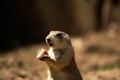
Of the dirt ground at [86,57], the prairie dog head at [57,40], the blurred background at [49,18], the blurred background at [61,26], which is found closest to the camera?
the prairie dog head at [57,40]

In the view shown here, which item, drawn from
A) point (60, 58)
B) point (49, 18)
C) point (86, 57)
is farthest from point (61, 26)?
point (60, 58)

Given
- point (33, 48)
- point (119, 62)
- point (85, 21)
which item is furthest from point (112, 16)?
point (119, 62)

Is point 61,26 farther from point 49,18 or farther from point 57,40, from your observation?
point 57,40

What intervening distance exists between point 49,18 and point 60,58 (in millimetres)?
7931

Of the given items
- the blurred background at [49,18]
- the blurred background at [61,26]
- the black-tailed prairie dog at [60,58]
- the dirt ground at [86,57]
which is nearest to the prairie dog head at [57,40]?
the black-tailed prairie dog at [60,58]

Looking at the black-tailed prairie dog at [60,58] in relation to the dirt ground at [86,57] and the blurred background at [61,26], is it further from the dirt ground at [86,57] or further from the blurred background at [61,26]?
the blurred background at [61,26]

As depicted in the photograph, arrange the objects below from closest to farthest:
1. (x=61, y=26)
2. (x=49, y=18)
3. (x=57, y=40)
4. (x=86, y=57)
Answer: (x=57, y=40)
(x=86, y=57)
(x=61, y=26)
(x=49, y=18)

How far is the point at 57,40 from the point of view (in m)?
4.54

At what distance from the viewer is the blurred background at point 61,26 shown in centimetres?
1054

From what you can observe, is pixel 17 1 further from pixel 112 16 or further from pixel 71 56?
pixel 71 56

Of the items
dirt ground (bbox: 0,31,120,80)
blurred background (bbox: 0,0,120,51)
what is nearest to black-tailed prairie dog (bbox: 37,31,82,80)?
dirt ground (bbox: 0,31,120,80)

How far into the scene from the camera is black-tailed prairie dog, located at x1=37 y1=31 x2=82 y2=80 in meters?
4.57

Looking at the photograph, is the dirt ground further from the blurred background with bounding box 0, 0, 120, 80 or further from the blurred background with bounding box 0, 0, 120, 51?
the blurred background with bounding box 0, 0, 120, 51

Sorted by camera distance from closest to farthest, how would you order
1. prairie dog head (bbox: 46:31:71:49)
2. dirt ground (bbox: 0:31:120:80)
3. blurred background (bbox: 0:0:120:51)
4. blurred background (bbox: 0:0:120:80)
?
prairie dog head (bbox: 46:31:71:49)
dirt ground (bbox: 0:31:120:80)
blurred background (bbox: 0:0:120:80)
blurred background (bbox: 0:0:120:51)
